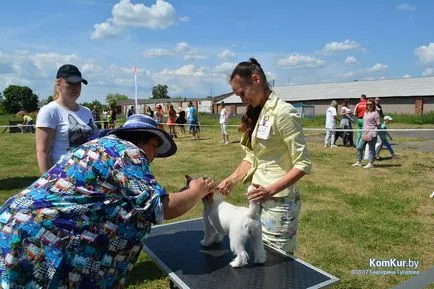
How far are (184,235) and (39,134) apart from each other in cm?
150

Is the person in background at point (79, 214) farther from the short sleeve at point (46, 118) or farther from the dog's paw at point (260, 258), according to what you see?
the short sleeve at point (46, 118)

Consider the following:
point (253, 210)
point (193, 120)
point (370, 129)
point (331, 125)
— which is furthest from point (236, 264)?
point (193, 120)

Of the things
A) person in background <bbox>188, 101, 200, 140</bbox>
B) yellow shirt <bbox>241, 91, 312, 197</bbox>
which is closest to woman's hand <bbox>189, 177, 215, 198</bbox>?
yellow shirt <bbox>241, 91, 312, 197</bbox>

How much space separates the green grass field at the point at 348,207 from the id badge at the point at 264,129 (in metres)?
2.60

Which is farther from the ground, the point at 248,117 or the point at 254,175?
the point at 248,117

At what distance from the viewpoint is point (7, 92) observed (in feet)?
271

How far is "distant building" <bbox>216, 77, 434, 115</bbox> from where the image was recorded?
43.9 metres

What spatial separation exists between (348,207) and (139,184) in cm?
617

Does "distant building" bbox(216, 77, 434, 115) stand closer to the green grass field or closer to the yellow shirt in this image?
the green grass field

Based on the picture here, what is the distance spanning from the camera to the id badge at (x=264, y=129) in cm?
243

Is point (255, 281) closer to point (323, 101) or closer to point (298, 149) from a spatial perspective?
point (298, 149)

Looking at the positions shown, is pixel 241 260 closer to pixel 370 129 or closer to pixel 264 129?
pixel 264 129

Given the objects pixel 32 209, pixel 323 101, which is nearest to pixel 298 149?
pixel 32 209

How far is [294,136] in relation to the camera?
2377mm
